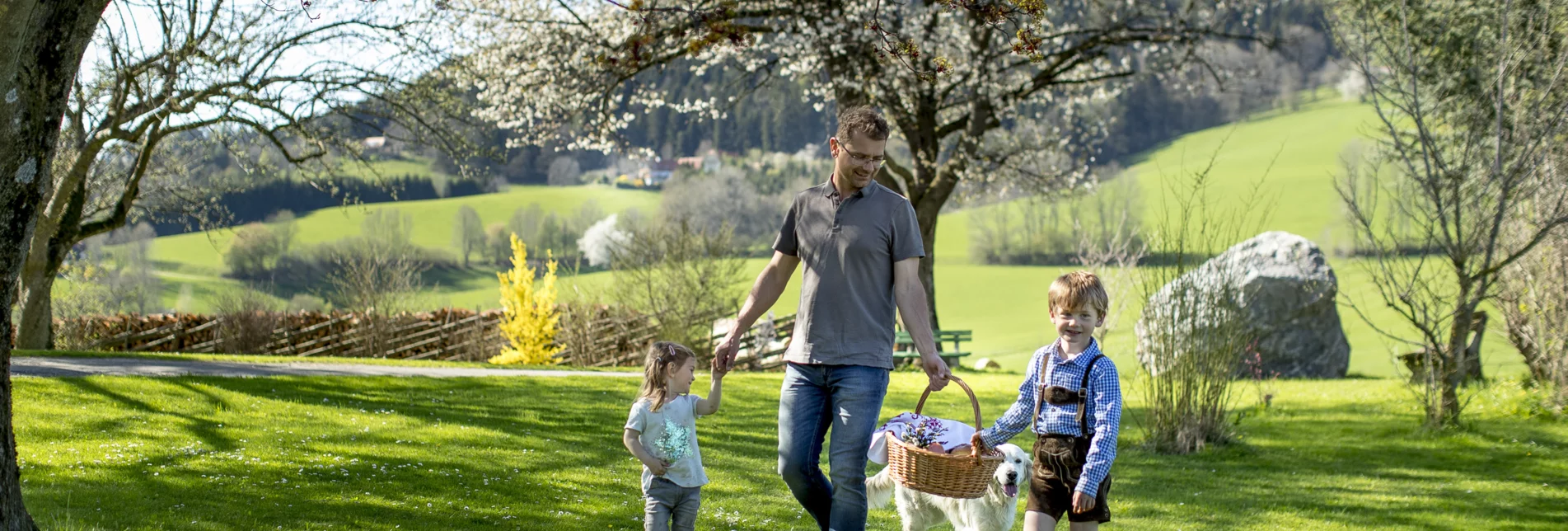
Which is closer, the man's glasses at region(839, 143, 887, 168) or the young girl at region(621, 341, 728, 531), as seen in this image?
the man's glasses at region(839, 143, 887, 168)

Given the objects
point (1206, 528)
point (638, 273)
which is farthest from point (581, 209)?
point (1206, 528)

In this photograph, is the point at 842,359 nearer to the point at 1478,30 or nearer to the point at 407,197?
the point at 1478,30

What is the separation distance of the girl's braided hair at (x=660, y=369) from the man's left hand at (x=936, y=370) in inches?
40.4

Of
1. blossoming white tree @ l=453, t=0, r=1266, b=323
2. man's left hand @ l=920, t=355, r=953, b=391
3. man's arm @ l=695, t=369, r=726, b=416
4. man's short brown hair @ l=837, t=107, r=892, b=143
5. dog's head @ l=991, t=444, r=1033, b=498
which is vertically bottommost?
dog's head @ l=991, t=444, r=1033, b=498

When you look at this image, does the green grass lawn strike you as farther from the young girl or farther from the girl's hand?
the girl's hand

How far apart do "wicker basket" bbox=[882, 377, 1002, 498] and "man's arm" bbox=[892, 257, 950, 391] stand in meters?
→ 0.10

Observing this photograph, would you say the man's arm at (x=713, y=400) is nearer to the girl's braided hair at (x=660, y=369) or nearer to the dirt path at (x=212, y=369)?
the girl's braided hair at (x=660, y=369)

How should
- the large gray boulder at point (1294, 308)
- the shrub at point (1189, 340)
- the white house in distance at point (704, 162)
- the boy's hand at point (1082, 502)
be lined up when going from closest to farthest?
the boy's hand at point (1082, 502) < the shrub at point (1189, 340) < the large gray boulder at point (1294, 308) < the white house in distance at point (704, 162)

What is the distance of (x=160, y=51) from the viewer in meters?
14.2

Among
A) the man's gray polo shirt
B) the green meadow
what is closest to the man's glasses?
the man's gray polo shirt

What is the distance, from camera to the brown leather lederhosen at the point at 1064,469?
3.66 metres

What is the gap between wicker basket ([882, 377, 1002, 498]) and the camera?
3.80 metres

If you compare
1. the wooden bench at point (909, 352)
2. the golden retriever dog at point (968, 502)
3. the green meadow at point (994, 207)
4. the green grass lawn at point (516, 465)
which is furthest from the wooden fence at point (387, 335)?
the green meadow at point (994, 207)

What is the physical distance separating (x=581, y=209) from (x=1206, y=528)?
271ft
